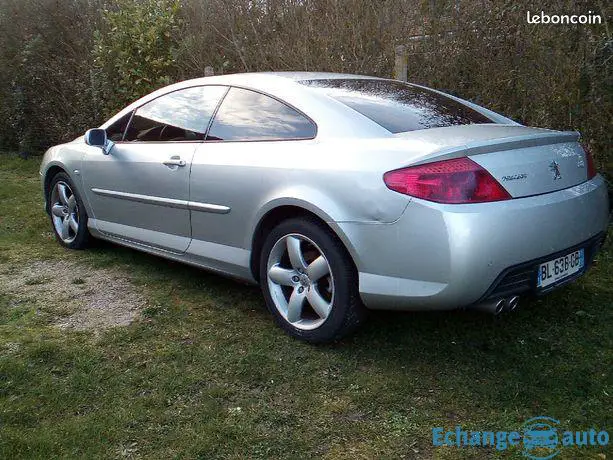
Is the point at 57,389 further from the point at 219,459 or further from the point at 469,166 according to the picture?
the point at 469,166

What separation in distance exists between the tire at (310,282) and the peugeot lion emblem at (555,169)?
1.07 m

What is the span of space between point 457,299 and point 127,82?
24.2ft

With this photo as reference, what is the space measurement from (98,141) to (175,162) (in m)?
0.99

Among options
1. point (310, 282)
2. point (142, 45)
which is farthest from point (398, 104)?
point (142, 45)

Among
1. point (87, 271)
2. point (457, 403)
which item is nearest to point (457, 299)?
point (457, 403)

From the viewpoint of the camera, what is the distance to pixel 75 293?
14.1ft

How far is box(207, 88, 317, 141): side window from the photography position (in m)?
3.46

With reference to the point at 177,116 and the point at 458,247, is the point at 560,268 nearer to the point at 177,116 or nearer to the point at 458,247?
the point at 458,247

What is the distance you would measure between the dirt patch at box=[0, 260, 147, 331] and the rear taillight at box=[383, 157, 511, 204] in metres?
1.97

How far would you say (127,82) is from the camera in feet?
29.4

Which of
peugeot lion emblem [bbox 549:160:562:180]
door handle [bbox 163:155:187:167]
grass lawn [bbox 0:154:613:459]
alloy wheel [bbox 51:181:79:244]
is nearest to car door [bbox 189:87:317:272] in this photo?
door handle [bbox 163:155:187:167]

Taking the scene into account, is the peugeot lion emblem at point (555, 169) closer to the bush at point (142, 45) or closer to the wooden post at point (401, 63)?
the wooden post at point (401, 63)

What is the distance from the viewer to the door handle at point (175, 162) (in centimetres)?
393

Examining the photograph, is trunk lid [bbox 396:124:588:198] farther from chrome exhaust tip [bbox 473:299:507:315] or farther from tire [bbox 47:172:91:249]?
tire [bbox 47:172:91:249]
